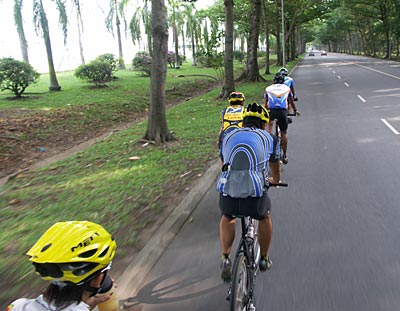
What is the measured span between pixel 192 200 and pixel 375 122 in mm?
7585

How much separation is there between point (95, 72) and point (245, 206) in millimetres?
20353

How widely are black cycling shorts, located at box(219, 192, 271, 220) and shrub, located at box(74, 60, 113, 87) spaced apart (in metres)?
20.1

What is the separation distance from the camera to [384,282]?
138 inches

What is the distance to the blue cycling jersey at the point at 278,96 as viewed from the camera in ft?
22.3

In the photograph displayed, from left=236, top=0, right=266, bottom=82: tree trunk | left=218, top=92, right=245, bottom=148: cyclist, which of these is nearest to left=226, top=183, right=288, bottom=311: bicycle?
left=218, top=92, right=245, bottom=148: cyclist

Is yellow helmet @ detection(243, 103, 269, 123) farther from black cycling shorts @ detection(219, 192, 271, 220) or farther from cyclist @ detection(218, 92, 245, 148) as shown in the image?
cyclist @ detection(218, 92, 245, 148)

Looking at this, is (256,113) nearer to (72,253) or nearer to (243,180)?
(243,180)

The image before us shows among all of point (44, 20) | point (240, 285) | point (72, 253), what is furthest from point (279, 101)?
point (44, 20)

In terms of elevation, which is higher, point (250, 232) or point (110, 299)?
point (110, 299)

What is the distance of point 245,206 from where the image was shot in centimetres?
312

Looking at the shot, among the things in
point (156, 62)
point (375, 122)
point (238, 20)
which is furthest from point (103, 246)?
point (238, 20)

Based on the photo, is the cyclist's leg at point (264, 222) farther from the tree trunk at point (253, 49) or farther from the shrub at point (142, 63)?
the shrub at point (142, 63)

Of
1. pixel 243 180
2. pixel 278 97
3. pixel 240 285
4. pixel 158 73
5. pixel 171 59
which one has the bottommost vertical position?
pixel 240 285

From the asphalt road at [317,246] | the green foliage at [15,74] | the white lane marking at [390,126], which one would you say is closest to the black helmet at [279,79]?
the asphalt road at [317,246]
